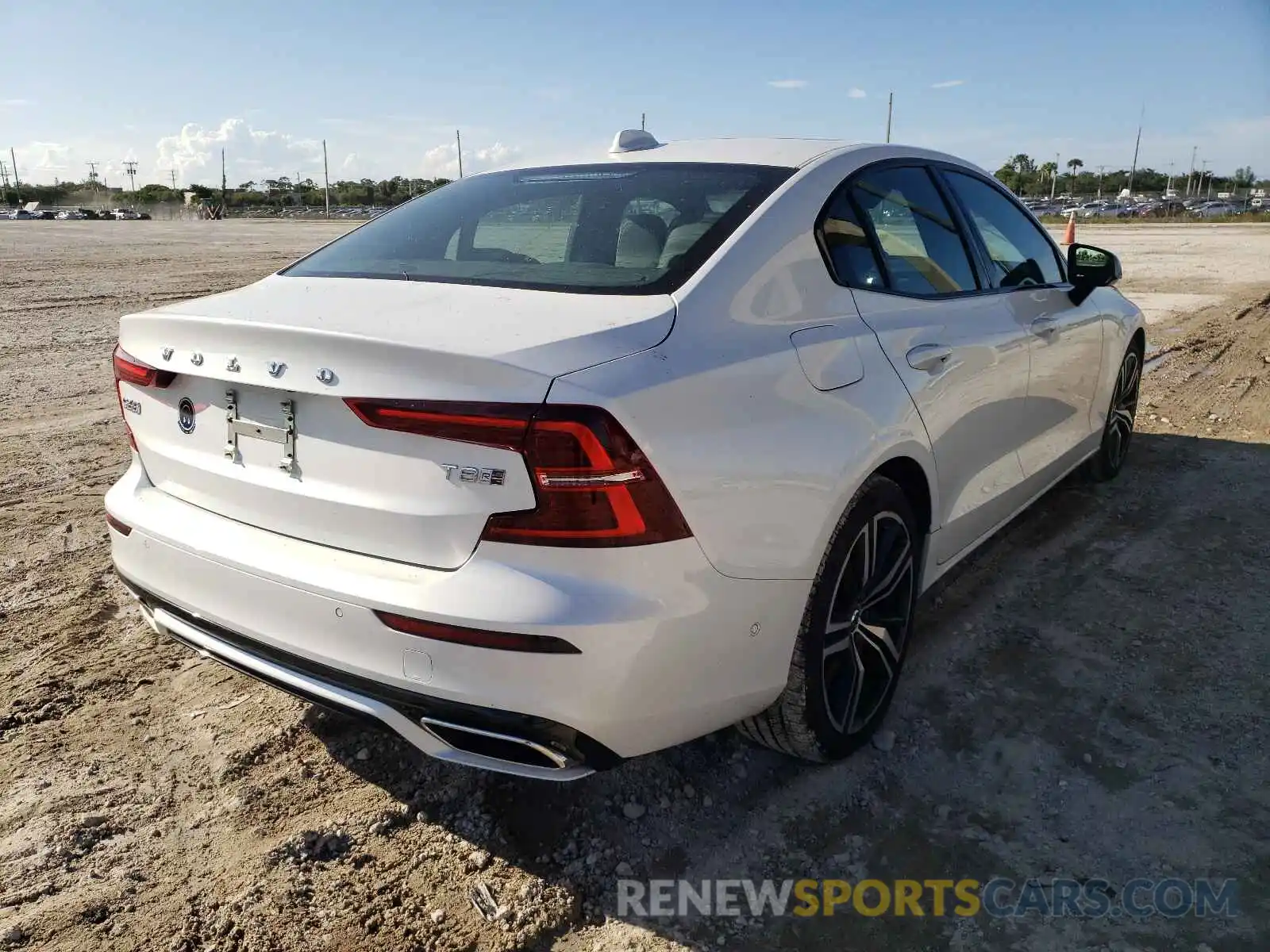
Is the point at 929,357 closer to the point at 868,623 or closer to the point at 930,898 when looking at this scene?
the point at 868,623

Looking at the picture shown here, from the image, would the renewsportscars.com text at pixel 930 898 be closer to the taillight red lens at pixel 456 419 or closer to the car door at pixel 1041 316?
the taillight red lens at pixel 456 419

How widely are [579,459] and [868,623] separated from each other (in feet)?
4.30

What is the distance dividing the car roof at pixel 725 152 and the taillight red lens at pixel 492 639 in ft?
5.36

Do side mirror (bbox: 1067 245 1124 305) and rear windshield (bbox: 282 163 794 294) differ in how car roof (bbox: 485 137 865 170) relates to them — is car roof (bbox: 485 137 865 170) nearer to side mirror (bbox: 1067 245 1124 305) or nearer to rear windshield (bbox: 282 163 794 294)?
rear windshield (bbox: 282 163 794 294)

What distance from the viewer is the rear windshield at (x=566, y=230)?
241 centimetres

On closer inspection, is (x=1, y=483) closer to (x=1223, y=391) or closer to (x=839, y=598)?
(x=839, y=598)

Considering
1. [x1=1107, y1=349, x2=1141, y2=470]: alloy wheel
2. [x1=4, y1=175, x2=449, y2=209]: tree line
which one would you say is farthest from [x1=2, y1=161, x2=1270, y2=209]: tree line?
[x1=1107, y1=349, x2=1141, y2=470]: alloy wheel

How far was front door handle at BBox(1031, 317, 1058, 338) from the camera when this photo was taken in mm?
3701

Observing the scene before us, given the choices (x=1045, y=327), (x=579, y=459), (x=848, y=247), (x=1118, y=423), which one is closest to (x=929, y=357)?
(x=848, y=247)

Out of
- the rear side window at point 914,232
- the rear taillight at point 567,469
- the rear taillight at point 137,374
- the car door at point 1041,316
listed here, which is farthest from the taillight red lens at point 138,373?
the car door at point 1041,316

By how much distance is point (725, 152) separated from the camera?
117 inches

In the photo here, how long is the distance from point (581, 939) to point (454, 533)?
96cm

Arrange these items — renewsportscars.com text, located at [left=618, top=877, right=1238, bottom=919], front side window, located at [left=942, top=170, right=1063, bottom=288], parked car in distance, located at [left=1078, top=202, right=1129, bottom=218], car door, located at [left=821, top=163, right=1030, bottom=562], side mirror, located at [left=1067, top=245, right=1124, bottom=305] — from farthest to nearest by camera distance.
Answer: parked car in distance, located at [left=1078, top=202, right=1129, bottom=218] < side mirror, located at [left=1067, top=245, right=1124, bottom=305] < front side window, located at [left=942, top=170, right=1063, bottom=288] < car door, located at [left=821, top=163, right=1030, bottom=562] < renewsportscars.com text, located at [left=618, top=877, right=1238, bottom=919]

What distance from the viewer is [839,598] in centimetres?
255
